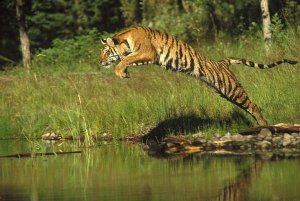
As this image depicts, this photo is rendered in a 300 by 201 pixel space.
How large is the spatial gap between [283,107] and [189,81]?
300cm

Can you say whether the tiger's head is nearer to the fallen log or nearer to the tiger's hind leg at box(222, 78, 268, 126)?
the tiger's hind leg at box(222, 78, 268, 126)

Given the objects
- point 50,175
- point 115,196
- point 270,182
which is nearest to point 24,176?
point 50,175

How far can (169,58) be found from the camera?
1620 centimetres

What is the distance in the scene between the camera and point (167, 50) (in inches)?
639

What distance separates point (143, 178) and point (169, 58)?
4.54 meters

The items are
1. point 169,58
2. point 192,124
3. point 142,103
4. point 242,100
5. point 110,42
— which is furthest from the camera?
point 142,103

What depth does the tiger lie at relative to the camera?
15773 millimetres

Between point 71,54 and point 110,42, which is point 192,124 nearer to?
point 110,42

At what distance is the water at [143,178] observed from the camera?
10469 millimetres

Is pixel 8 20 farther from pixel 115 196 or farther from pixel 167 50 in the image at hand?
pixel 115 196

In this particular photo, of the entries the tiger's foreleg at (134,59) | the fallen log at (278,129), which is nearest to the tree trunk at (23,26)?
the tiger's foreleg at (134,59)

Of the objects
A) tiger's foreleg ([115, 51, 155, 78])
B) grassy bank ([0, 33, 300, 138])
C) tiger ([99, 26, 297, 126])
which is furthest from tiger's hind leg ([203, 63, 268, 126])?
tiger's foreleg ([115, 51, 155, 78])

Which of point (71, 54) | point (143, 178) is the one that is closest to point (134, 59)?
point (143, 178)

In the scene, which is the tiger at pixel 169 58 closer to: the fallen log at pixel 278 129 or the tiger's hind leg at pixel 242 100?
the tiger's hind leg at pixel 242 100
